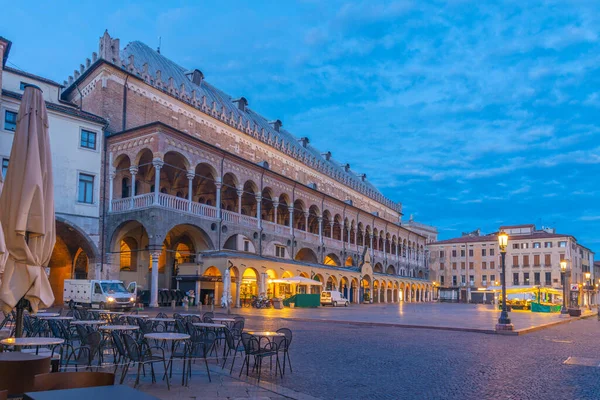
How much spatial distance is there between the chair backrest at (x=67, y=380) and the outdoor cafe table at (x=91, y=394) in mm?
597

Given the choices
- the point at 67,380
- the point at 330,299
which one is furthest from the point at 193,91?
the point at 67,380

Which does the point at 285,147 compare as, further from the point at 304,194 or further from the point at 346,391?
the point at 346,391

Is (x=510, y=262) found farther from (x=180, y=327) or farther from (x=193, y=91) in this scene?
(x=180, y=327)

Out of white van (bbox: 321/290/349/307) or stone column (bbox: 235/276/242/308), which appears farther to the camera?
white van (bbox: 321/290/349/307)

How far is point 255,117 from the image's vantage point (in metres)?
59.3

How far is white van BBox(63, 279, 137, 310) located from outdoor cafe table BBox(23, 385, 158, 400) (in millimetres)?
23444

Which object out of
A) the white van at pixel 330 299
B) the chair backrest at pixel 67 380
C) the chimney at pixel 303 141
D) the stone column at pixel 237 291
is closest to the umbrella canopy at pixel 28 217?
the chair backrest at pixel 67 380

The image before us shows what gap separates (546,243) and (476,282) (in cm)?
1290

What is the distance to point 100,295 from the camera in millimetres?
26141

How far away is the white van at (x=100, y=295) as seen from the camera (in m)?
25.9

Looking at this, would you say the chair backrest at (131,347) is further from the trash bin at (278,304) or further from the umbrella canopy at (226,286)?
the trash bin at (278,304)

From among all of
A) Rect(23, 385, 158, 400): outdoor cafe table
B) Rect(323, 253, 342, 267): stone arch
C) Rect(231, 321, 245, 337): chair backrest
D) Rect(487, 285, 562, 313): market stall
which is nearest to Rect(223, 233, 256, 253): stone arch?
Rect(323, 253, 342, 267): stone arch

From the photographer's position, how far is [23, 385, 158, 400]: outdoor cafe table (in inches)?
135

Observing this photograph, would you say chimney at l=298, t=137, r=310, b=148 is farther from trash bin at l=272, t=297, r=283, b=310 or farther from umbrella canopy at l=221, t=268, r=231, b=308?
umbrella canopy at l=221, t=268, r=231, b=308
